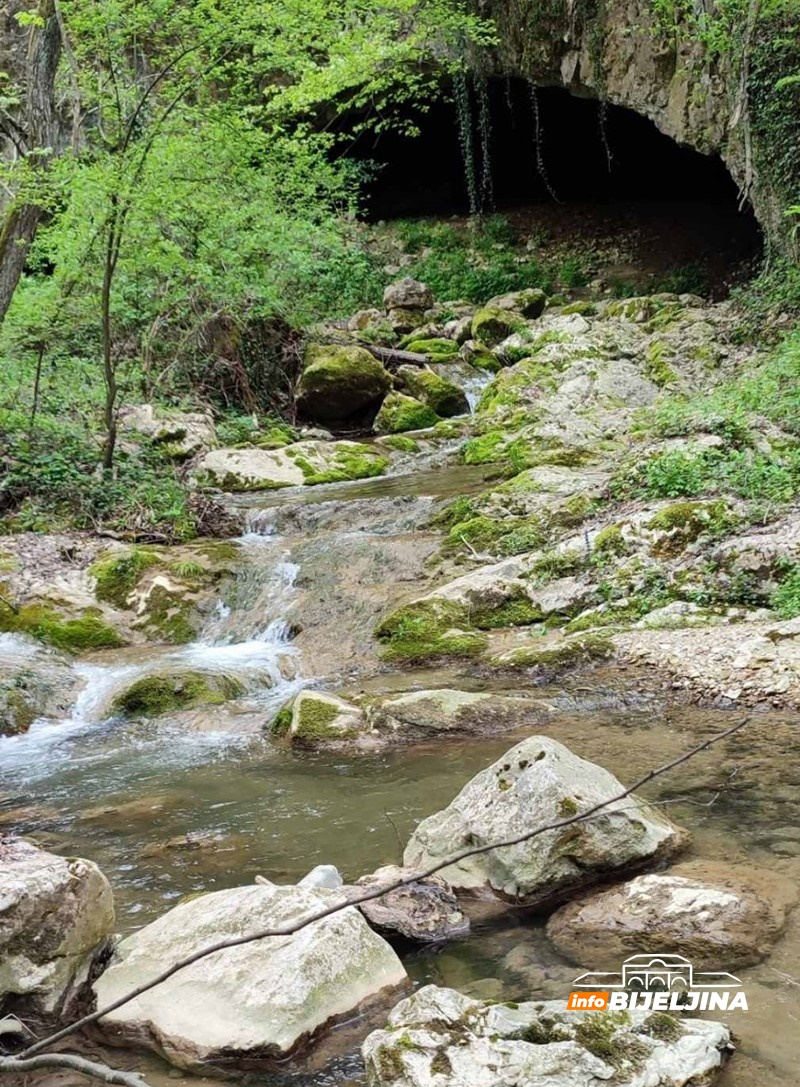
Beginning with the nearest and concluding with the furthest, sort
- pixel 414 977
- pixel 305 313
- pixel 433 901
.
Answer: pixel 414 977
pixel 433 901
pixel 305 313

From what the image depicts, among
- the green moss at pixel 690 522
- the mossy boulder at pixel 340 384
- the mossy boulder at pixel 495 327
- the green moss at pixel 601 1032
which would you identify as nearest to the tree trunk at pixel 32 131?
the mossy boulder at pixel 340 384

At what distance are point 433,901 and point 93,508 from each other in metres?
7.70

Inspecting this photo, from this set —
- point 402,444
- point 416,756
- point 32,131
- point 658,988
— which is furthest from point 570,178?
point 658,988

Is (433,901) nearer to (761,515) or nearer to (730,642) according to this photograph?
(730,642)

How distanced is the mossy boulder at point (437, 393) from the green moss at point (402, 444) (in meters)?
1.67

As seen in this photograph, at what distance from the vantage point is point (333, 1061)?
262cm

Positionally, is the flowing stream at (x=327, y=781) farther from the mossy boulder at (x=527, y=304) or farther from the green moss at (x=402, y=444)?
the mossy boulder at (x=527, y=304)

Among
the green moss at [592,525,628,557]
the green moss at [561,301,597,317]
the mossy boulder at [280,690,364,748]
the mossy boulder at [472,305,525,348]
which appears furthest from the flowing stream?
the green moss at [561,301,597,317]

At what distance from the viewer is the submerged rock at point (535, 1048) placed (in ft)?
7.18

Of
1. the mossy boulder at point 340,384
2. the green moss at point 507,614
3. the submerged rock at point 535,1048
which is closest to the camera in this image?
the submerged rock at point 535,1048

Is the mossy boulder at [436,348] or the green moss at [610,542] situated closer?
the green moss at [610,542]

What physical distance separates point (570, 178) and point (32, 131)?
1695 cm

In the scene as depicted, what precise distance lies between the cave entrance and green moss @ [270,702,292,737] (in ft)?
48.5

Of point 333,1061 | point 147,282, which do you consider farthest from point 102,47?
point 333,1061
